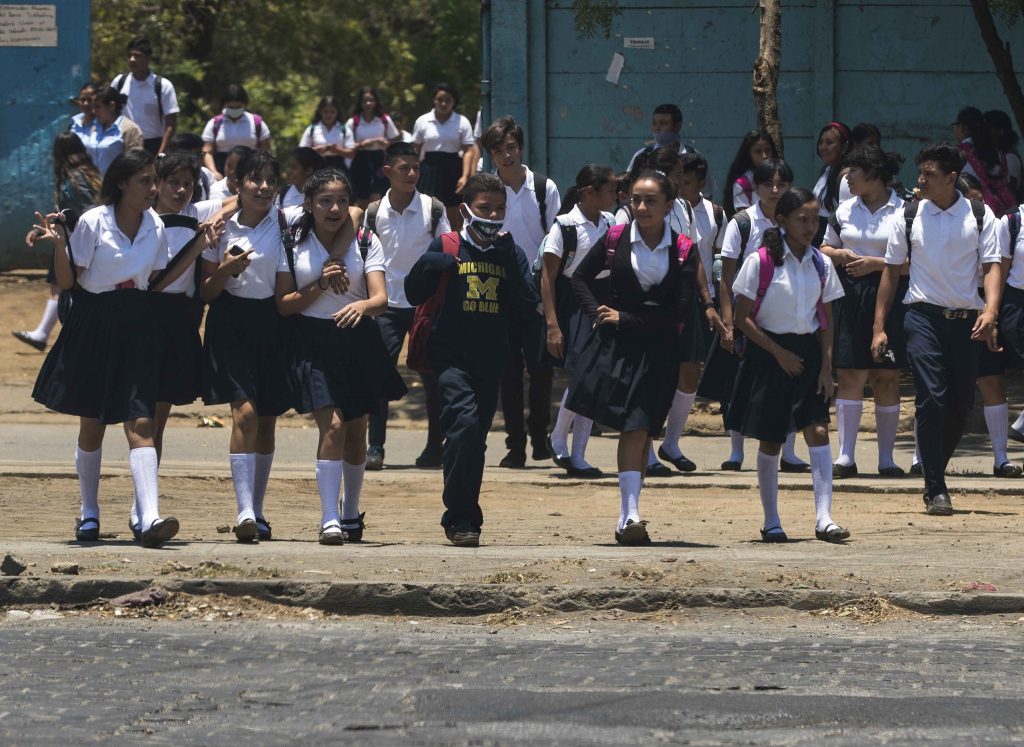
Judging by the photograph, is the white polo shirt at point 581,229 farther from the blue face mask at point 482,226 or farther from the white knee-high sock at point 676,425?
the blue face mask at point 482,226

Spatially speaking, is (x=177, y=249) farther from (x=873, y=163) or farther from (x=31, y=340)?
(x=31, y=340)

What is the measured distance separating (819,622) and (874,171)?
4176 mm

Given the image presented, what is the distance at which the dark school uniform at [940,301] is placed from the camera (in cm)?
1015

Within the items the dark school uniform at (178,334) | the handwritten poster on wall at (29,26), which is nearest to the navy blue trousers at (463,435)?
the dark school uniform at (178,334)

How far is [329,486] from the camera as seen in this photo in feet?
29.5

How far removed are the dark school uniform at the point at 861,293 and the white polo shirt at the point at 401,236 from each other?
243 centimetres

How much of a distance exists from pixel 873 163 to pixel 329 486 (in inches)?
161

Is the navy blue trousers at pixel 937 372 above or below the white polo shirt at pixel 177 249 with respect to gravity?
below

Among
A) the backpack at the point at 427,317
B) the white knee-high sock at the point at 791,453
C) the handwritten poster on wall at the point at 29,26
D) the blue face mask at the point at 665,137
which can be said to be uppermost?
the handwritten poster on wall at the point at 29,26

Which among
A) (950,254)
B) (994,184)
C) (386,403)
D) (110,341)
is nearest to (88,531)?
(110,341)

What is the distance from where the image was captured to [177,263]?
8875 millimetres

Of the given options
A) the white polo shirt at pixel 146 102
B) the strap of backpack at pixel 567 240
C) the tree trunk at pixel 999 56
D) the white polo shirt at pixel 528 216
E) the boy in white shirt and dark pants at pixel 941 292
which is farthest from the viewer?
the white polo shirt at pixel 146 102

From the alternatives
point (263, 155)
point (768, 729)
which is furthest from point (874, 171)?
point (768, 729)

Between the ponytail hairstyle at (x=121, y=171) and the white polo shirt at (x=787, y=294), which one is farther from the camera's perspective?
the white polo shirt at (x=787, y=294)
